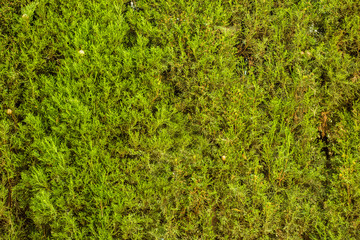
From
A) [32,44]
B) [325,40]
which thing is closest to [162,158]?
[32,44]

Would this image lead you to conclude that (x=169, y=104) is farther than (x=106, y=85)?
Yes

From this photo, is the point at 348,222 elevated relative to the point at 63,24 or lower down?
lower down

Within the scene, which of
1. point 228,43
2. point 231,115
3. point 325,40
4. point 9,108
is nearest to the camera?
point 9,108

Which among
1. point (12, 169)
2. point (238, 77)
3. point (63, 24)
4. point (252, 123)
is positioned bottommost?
point (12, 169)

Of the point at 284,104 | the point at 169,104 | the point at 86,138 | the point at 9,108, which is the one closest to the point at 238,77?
the point at 284,104

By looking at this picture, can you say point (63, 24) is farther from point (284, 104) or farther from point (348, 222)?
point (348, 222)

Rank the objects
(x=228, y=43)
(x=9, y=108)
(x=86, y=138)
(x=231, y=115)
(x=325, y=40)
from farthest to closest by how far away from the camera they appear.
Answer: (x=325, y=40) < (x=228, y=43) < (x=231, y=115) < (x=9, y=108) < (x=86, y=138)
